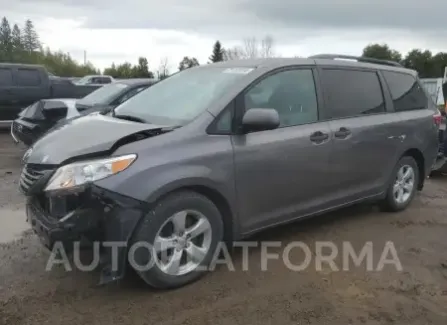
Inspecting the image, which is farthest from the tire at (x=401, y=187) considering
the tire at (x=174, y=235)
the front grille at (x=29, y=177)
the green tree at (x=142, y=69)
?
the green tree at (x=142, y=69)

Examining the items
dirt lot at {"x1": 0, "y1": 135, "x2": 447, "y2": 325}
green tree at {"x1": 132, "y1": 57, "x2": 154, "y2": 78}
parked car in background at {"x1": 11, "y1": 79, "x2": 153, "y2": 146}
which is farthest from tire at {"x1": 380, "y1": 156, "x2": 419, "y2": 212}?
green tree at {"x1": 132, "y1": 57, "x2": 154, "y2": 78}

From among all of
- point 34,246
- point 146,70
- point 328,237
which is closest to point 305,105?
point 328,237

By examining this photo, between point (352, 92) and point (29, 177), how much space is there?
3.14 m

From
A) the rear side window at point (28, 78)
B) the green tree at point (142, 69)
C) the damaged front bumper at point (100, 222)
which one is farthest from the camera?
the green tree at point (142, 69)

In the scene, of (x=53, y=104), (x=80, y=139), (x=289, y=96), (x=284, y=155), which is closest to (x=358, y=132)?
(x=289, y=96)

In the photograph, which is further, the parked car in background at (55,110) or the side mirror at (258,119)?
the parked car in background at (55,110)

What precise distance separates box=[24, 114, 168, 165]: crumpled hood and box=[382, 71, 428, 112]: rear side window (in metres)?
3.02

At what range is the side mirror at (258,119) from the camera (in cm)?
370

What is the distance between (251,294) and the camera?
3.52 meters

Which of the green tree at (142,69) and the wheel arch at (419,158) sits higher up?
the green tree at (142,69)

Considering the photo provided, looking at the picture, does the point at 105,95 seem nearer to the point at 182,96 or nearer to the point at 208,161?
the point at 182,96

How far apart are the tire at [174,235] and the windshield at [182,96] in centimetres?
65

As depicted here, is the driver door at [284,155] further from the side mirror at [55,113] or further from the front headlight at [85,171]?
the side mirror at [55,113]

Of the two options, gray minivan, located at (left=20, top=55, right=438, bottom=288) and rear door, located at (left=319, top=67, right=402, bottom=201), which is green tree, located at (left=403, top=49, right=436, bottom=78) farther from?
gray minivan, located at (left=20, top=55, right=438, bottom=288)
